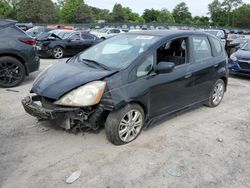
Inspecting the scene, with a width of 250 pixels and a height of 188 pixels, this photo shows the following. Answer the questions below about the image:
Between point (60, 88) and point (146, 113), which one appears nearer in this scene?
point (60, 88)

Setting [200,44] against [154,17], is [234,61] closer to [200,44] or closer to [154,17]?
[200,44]

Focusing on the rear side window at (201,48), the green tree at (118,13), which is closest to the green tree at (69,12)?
the green tree at (118,13)

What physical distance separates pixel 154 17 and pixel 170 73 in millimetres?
116975

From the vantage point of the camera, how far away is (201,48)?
547cm

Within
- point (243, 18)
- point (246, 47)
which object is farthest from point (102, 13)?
point (246, 47)

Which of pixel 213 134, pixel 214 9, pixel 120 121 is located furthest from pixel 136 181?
pixel 214 9

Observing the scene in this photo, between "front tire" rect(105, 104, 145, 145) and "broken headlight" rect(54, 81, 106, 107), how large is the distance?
34 centimetres

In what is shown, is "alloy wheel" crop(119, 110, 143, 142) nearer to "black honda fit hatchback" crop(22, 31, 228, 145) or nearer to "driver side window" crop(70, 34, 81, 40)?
"black honda fit hatchback" crop(22, 31, 228, 145)

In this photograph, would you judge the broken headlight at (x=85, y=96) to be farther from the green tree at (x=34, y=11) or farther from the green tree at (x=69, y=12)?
the green tree at (x=69, y=12)

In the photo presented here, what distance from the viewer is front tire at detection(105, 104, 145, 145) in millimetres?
3947

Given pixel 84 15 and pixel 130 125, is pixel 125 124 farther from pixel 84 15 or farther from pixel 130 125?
pixel 84 15

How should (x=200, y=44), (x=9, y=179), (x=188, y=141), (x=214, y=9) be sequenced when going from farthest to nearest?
(x=214, y=9) < (x=200, y=44) < (x=188, y=141) < (x=9, y=179)

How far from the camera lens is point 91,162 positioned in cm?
368

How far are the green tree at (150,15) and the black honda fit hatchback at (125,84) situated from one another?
375ft
